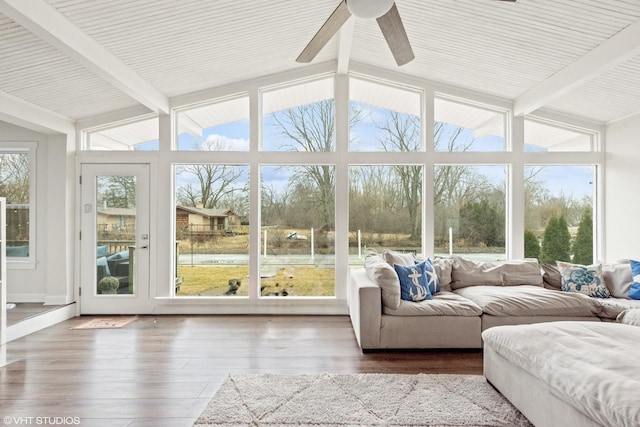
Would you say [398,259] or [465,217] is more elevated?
[465,217]

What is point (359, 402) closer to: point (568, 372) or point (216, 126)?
point (568, 372)

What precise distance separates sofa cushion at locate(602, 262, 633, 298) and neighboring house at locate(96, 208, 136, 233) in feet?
18.4

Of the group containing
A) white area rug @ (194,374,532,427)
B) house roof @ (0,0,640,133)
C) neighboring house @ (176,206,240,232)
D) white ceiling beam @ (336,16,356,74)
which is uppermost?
white ceiling beam @ (336,16,356,74)

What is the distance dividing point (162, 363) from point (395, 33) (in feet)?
10.5

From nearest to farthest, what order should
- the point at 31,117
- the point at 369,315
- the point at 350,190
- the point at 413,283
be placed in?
1. the point at 369,315
2. the point at 413,283
3. the point at 31,117
4. the point at 350,190

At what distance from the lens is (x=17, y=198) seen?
4.95 m

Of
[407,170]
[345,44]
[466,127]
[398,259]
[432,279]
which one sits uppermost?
[345,44]

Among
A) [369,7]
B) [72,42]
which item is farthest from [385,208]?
[72,42]

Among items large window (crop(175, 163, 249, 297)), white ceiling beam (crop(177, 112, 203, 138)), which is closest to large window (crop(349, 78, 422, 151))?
large window (crop(175, 163, 249, 297))

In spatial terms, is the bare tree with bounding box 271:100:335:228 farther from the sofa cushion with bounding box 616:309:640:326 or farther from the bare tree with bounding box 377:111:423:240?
the sofa cushion with bounding box 616:309:640:326

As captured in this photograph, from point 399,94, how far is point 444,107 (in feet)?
2.04

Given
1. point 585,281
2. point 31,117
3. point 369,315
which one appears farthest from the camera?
point 31,117

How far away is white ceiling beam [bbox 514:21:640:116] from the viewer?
3041 millimetres

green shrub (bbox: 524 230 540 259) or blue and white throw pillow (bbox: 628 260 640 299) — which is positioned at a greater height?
green shrub (bbox: 524 230 540 259)
